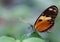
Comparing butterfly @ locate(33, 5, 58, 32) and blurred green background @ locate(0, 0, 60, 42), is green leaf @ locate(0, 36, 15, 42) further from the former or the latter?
butterfly @ locate(33, 5, 58, 32)

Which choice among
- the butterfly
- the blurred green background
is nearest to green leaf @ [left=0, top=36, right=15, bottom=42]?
the blurred green background

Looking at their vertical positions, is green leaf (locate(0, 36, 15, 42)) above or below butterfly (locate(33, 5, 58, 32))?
below

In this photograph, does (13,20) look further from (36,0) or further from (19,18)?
(36,0)

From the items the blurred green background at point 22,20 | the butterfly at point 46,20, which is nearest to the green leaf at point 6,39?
the blurred green background at point 22,20
